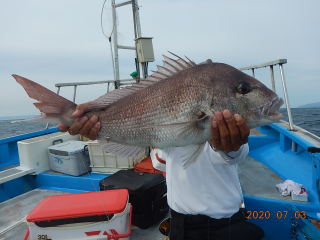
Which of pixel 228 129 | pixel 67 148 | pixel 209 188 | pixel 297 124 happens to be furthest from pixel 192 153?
pixel 297 124

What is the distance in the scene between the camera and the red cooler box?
2322mm

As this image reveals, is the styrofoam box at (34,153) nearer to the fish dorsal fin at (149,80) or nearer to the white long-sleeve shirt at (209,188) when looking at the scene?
the fish dorsal fin at (149,80)

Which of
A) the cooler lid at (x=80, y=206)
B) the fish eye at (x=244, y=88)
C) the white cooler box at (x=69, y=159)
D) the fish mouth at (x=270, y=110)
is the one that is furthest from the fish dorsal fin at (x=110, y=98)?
the white cooler box at (x=69, y=159)

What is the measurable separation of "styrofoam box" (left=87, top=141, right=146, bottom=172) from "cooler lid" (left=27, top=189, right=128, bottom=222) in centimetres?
194

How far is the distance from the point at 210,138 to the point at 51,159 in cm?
471

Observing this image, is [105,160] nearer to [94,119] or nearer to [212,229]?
[94,119]

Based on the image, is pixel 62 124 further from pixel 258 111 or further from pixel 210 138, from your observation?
pixel 258 111

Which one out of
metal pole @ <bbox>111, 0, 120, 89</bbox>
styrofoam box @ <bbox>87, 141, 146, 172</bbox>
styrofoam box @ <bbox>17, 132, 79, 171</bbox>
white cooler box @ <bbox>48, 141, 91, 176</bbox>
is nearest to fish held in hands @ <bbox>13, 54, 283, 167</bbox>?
styrofoam box @ <bbox>87, 141, 146, 172</bbox>

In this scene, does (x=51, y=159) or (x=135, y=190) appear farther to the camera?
(x=51, y=159)

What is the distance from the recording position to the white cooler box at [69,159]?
471 cm

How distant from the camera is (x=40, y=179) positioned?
191 inches

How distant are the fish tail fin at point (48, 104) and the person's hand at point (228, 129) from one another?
124cm

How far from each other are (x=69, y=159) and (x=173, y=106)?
3890 millimetres

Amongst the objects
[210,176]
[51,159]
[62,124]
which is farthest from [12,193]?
[210,176]
